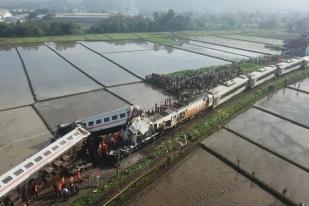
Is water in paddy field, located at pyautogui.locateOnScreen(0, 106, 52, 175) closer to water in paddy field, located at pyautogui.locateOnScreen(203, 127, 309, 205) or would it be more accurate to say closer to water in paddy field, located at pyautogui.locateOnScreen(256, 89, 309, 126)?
water in paddy field, located at pyautogui.locateOnScreen(203, 127, 309, 205)

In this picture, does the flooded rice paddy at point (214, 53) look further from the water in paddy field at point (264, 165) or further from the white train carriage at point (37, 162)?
the white train carriage at point (37, 162)

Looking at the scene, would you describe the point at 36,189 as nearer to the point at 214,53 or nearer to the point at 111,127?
the point at 111,127

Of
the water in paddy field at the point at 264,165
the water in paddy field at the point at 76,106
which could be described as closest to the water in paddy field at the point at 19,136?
the water in paddy field at the point at 76,106

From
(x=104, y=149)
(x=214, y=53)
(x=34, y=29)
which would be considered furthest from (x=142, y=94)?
(x=34, y=29)

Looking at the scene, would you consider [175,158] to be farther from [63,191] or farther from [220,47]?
[220,47]

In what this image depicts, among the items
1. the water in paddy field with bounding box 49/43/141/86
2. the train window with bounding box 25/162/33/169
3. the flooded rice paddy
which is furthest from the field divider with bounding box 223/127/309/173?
the flooded rice paddy

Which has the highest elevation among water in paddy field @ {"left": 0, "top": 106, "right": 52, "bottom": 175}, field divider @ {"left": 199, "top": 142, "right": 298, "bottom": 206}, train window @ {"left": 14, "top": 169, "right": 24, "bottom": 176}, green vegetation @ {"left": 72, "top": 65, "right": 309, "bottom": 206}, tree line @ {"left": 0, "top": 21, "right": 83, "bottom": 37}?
tree line @ {"left": 0, "top": 21, "right": 83, "bottom": 37}

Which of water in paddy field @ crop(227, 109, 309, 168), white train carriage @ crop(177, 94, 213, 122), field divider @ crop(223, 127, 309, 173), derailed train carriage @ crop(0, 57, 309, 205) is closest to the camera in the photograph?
derailed train carriage @ crop(0, 57, 309, 205)
